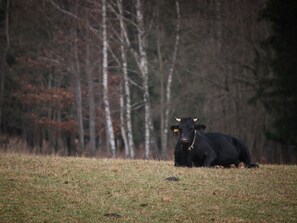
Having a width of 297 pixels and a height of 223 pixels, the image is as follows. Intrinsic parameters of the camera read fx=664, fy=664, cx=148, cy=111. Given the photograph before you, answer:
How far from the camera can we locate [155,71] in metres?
47.1

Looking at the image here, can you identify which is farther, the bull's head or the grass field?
the bull's head

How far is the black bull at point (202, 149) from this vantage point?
1852cm

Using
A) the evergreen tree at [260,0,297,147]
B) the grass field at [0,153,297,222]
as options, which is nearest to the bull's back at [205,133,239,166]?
the grass field at [0,153,297,222]

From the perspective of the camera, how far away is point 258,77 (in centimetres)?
4147

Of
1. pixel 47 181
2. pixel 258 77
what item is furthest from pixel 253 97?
pixel 47 181

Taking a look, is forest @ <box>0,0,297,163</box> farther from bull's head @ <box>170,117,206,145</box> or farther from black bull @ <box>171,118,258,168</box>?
bull's head @ <box>170,117,206,145</box>

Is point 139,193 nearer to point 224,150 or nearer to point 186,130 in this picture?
point 186,130

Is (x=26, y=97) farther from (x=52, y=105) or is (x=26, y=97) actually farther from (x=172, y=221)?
(x=172, y=221)

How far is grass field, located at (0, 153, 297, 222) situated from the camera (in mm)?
12383

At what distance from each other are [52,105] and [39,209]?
41.9 meters

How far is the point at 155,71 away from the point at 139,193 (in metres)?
33.3

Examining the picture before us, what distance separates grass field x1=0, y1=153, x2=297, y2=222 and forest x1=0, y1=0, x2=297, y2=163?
14.0 metres

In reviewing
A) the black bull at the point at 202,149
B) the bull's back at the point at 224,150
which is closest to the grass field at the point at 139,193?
the black bull at the point at 202,149

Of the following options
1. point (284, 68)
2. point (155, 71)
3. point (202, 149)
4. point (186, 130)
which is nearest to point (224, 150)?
point (202, 149)
